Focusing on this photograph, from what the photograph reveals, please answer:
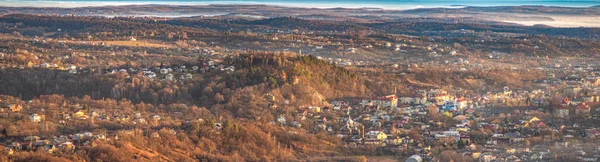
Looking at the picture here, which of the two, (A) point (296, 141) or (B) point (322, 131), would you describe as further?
(B) point (322, 131)

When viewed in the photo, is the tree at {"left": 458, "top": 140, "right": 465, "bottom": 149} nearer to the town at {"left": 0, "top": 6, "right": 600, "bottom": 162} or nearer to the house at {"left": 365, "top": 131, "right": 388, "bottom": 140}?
the town at {"left": 0, "top": 6, "right": 600, "bottom": 162}

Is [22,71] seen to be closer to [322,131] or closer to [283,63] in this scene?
[283,63]

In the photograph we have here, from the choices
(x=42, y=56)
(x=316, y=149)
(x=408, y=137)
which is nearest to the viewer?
(x=316, y=149)

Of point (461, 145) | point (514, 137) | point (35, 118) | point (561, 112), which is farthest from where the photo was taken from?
point (561, 112)

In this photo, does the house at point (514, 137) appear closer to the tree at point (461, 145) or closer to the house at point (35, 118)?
the tree at point (461, 145)

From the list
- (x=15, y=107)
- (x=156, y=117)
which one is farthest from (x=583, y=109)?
(x=15, y=107)

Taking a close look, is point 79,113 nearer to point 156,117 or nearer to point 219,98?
point 156,117

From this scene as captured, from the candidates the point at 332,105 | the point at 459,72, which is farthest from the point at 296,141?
the point at 459,72

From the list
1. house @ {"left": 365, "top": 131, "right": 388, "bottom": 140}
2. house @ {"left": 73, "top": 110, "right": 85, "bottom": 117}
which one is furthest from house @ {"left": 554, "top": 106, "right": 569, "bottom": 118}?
house @ {"left": 73, "top": 110, "right": 85, "bottom": 117}

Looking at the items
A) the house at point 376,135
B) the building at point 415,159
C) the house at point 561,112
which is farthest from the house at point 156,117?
the house at point 561,112

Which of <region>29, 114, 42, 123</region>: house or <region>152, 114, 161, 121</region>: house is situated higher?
<region>29, 114, 42, 123</region>: house

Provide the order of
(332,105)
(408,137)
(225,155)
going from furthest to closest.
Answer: (332,105) < (408,137) < (225,155)
